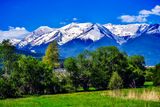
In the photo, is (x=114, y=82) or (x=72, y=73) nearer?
(x=114, y=82)

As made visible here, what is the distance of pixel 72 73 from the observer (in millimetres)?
120188

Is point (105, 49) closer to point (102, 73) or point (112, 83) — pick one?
point (102, 73)

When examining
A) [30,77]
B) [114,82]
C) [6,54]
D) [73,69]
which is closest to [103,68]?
[73,69]

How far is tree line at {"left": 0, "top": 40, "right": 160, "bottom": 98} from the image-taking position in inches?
4072

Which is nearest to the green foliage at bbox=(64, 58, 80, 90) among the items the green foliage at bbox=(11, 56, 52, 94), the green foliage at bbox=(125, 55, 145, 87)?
the green foliage at bbox=(11, 56, 52, 94)

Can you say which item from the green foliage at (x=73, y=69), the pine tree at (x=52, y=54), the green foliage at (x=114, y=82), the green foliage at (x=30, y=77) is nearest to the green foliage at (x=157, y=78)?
the green foliage at (x=114, y=82)

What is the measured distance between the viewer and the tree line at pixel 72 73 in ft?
339

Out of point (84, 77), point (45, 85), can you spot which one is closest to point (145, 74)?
point (84, 77)

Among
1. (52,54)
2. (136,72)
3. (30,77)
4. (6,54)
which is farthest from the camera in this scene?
(52,54)

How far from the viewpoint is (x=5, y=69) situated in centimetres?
11550

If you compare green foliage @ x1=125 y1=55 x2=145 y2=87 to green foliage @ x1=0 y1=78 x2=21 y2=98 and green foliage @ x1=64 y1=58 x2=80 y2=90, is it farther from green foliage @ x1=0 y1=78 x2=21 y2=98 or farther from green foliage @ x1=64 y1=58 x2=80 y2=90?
green foliage @ x1=0 y1=78 x2=21 y2=98

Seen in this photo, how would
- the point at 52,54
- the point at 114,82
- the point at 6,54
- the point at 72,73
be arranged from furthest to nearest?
1. the point at 52,54
2. the point at 72,73
3. the point at 6,54
4. the point at 114,82

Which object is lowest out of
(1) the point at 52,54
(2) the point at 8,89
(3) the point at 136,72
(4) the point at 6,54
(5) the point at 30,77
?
(2) the point at 8,89

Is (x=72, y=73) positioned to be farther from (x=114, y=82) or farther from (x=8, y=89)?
(x=8, y=89)
